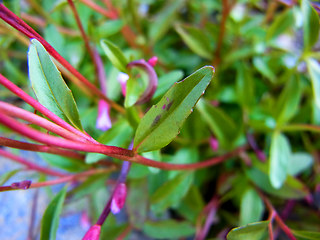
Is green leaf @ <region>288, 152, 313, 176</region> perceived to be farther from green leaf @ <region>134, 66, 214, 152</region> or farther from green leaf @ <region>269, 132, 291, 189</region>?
green leaf @ <region>134, 66, 214, 152</region>

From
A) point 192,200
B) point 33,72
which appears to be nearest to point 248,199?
point 192,200

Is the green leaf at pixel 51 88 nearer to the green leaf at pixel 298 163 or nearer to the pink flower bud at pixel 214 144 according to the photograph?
the pink flower bud at pixel 214 144

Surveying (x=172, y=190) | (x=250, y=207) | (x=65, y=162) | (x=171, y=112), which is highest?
(x=171, y=112)

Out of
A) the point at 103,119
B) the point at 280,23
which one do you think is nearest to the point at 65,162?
the point at 103,119

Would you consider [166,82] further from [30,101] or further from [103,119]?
[30,101]

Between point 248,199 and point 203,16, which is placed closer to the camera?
point 248,199

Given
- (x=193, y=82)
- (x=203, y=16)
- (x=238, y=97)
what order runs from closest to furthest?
(x=193, y=82) < (x=238, y=97) < (x=203, y=16)

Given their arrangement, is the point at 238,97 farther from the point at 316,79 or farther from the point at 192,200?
the point at 192,200
